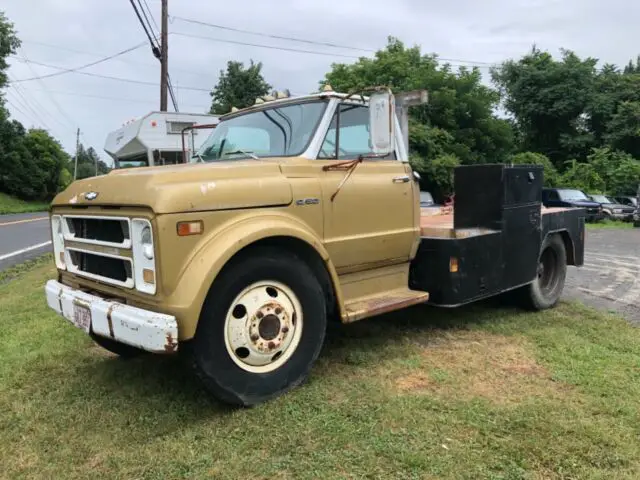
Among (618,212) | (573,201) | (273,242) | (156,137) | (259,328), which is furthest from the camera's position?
(618,212)

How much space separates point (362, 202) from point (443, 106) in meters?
21.6

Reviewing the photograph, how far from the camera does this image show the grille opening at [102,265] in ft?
11.7

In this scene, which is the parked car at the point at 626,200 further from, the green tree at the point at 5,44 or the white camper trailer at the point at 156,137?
the green tree at the point at 5,44

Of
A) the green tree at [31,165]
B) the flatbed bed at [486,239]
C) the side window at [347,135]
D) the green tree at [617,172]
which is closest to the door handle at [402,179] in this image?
the side window at [347,135]

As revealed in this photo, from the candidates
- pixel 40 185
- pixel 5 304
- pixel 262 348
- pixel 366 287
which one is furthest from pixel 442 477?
pixel 40 185

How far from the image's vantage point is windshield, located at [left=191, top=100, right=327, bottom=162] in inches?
170

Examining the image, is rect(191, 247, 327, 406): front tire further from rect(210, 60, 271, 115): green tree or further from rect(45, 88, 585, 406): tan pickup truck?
rect(210, 60, 271, 115): green tree

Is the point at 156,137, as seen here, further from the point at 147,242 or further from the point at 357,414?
the point at 357,414

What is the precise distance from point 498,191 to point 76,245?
12.1 ft

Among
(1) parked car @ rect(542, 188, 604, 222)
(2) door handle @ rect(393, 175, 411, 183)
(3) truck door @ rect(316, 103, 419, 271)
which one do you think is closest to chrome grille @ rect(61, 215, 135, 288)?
(3) truck door @ rect(316, 103, 419, 271)

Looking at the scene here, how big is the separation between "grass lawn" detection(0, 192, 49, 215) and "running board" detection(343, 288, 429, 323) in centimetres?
3445

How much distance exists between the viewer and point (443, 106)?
968 inches

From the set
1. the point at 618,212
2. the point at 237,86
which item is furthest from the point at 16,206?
the point at 618,212

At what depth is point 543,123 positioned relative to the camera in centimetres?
4203
